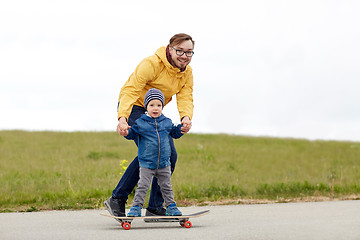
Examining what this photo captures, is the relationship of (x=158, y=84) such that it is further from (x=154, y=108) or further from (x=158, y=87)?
(x=154, y=108)

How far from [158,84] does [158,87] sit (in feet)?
0.14

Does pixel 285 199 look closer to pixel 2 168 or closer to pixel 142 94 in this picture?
pixel 142 94

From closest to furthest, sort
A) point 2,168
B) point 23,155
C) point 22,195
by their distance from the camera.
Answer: point 22,195, point 2,168, point 23,155

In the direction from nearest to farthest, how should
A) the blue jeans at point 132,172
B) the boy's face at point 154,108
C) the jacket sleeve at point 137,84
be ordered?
the boy's face at point 154,108
the jacket sleeve at point 137,84
the blue jeans at point 132,172

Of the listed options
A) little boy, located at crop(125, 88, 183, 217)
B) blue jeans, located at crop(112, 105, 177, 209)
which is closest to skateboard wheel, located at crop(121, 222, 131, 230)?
little boy, located at crop(125, 88, 183, 217)

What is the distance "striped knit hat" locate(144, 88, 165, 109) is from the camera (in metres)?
5.47

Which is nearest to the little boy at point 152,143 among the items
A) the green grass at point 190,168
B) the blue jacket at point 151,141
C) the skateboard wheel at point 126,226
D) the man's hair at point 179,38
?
the blue jacket at point 151,141

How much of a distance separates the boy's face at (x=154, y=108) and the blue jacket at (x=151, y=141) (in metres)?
0.06

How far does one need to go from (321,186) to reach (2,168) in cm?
714

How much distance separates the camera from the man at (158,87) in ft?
18.5

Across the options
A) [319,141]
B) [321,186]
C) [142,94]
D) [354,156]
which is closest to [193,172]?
[321,186]

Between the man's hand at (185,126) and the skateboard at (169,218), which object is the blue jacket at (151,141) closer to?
the man's hand at (185,126)

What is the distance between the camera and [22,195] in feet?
27.1

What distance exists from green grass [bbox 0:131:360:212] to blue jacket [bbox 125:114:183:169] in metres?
2.56
